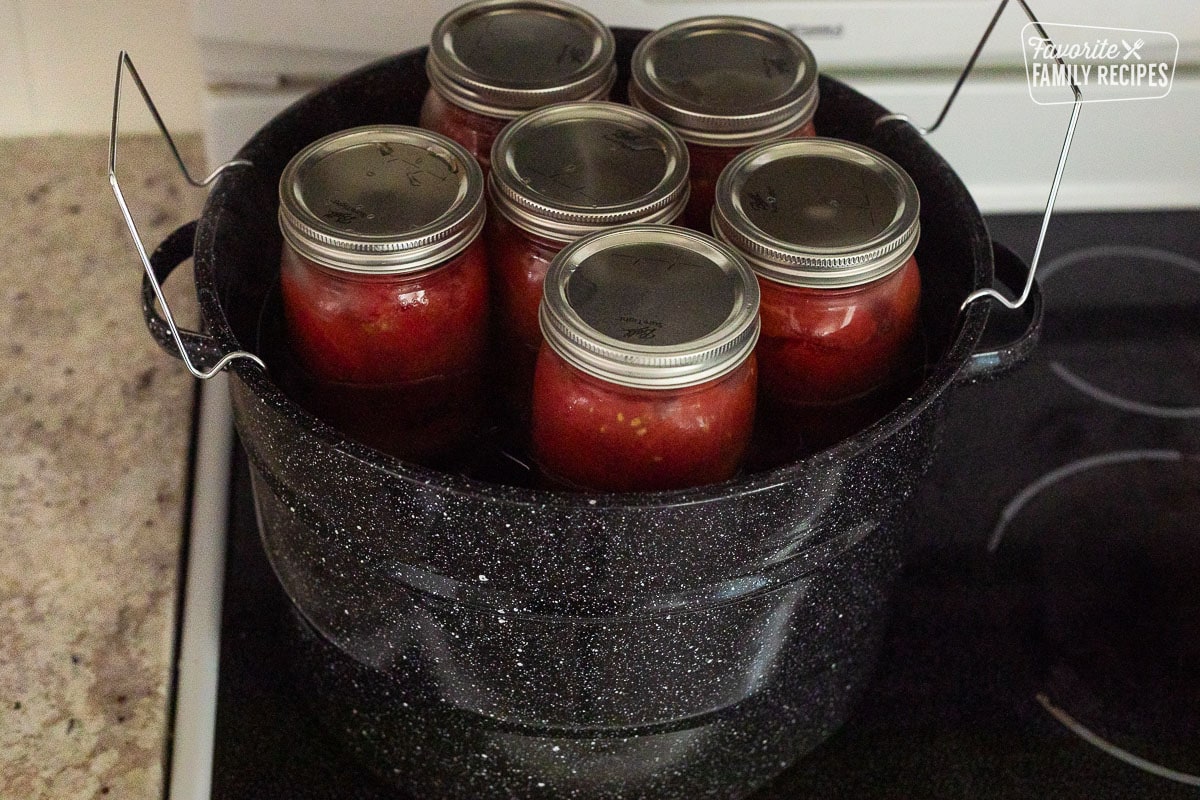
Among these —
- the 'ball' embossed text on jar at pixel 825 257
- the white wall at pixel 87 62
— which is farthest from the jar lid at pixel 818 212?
the white wall at pixel 87 62

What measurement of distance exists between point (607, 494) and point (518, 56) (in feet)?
0.87

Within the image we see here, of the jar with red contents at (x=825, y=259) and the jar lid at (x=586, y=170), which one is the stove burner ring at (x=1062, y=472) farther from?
the jar lid at (x=586, y=170)

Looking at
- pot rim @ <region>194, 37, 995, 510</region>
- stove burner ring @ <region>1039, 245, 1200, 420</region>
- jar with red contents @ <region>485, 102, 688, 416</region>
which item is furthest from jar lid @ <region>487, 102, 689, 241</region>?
stove burner ring @ <region>1039, 245, 1200, 420</region>

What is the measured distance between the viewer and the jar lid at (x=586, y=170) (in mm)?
495

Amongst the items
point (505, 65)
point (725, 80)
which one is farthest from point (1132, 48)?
point (505, 65)

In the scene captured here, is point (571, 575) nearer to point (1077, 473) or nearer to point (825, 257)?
point (825, 257)

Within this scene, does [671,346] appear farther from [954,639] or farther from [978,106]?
[978,106]

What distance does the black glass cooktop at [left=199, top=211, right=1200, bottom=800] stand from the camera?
0.60m

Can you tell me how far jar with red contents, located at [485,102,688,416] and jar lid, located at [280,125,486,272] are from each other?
21mm

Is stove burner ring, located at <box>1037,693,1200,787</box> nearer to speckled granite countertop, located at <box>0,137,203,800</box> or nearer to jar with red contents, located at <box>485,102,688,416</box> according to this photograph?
jar with red contents, located at <box>485,102,688,416</box>

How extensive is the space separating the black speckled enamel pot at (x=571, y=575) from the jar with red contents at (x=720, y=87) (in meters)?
0.06

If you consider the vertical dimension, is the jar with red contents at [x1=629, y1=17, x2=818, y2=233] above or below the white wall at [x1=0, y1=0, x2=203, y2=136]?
above

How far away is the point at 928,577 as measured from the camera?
0.69 meters

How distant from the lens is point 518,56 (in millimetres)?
578
